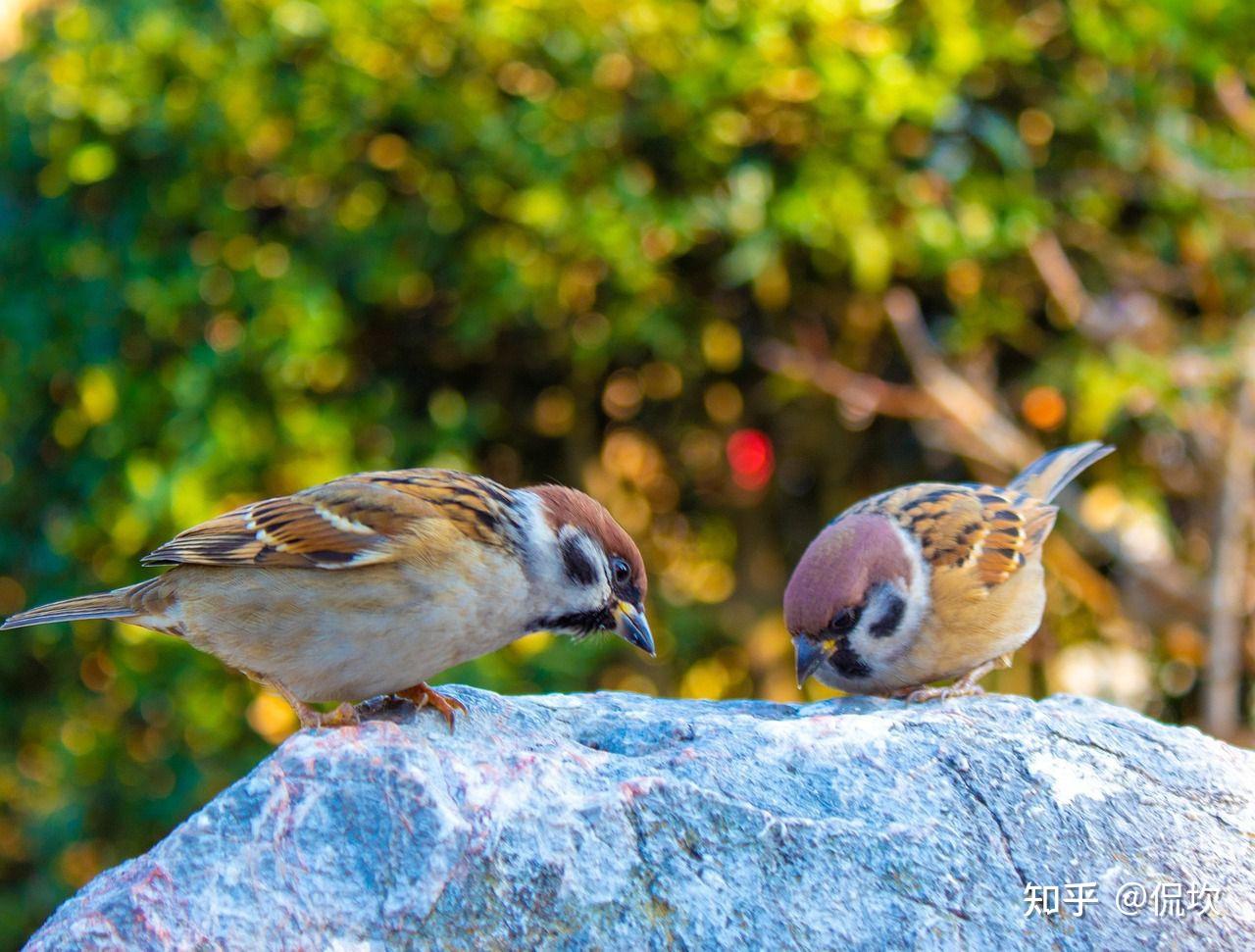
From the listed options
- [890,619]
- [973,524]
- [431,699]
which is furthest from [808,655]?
[431,699]

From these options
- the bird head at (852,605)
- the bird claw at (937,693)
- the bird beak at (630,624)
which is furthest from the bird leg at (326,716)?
the bird claw at (937,693)

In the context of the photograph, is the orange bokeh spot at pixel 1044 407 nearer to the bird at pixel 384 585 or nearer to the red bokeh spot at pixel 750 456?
the red bokeh spot at pixel 750 456

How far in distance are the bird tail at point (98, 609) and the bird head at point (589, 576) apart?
2.48 ft

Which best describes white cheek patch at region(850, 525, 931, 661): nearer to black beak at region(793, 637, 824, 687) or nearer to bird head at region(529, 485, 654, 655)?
black beak at region(793, 637, 824, 687)

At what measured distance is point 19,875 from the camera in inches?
200

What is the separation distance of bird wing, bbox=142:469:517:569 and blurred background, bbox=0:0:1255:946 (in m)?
1.29

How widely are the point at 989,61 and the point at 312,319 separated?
2.04 meters

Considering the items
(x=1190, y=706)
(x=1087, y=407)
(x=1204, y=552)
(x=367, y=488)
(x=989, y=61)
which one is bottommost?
(x=1190, y=706)

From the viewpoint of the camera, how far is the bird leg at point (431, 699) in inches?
97.8

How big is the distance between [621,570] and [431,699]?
40cm

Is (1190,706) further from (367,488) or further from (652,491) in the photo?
(367,488)

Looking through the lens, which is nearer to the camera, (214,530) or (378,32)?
(214,530)

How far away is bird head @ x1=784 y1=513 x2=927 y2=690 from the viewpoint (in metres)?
2.92

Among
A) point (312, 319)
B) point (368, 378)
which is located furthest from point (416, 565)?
point (368, 378)
